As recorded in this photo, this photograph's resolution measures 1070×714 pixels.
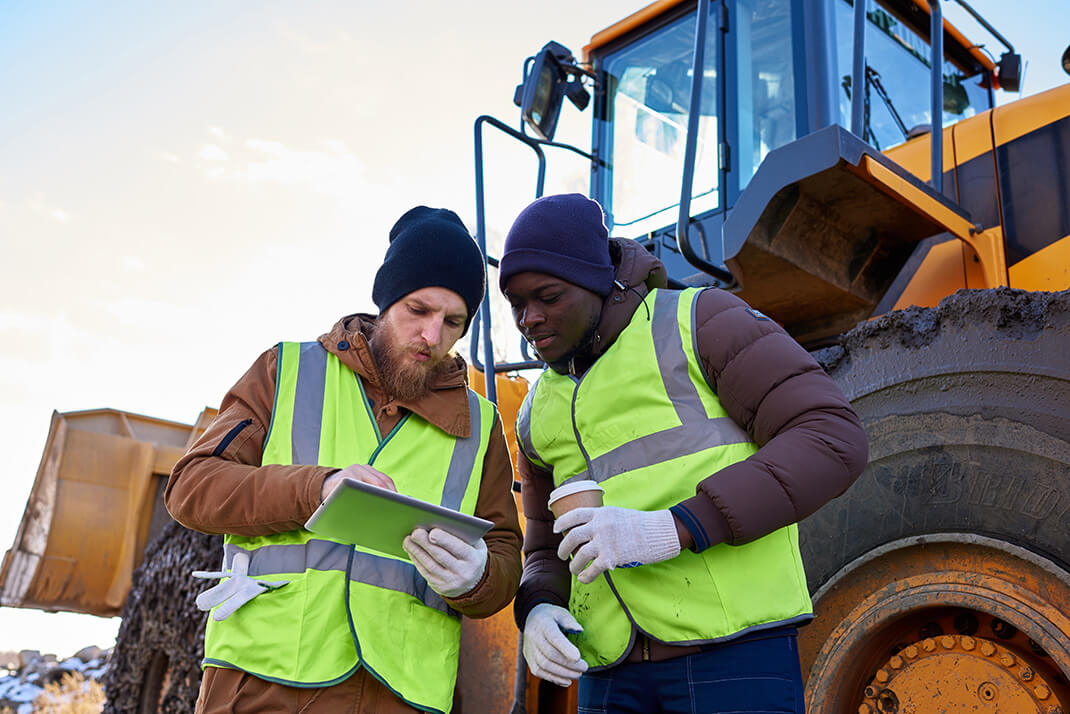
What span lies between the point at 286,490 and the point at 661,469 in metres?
0.71

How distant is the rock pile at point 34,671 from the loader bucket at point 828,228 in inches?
446

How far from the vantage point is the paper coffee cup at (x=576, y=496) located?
5.42 feet

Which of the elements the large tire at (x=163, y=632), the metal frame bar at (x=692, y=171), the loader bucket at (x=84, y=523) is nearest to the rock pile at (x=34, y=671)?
the loader bucket at (x=84, y=523)

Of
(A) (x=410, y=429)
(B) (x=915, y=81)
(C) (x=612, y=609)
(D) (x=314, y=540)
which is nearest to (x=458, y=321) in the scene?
(A) (x=410, y=429)

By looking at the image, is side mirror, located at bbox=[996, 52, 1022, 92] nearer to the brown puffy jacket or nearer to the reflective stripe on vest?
the brown puffy jacket

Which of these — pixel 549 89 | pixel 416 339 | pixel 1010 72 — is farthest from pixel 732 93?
pixel 416 339

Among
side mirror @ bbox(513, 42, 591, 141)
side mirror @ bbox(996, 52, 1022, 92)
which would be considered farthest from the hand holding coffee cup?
side mirror @ bbox(996, 52, 1022, 92)

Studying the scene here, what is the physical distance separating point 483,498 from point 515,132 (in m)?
2.27

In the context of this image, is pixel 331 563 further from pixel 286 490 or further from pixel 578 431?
pixel 578 431

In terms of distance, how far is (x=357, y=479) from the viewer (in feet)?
5.54

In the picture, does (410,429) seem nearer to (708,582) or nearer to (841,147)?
(708,582)

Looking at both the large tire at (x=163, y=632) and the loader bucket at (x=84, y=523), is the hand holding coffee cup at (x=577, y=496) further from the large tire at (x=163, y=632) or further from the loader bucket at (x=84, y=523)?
the loader bucket at (x=84, y=523)

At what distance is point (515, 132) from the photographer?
12.9 feet

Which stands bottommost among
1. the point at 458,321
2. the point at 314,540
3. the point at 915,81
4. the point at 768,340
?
the point at 314,540
